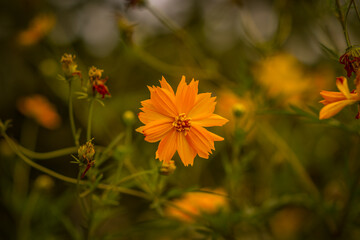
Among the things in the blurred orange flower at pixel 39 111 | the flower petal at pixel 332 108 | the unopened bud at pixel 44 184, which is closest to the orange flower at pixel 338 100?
the flower petal at pixel 332 108

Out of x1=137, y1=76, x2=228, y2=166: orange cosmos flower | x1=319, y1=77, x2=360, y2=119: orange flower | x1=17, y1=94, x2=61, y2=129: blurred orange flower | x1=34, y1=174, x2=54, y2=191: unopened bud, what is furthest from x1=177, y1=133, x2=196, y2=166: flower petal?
x1=17, y1=94, x2=61, y2=129: blurred orange flower

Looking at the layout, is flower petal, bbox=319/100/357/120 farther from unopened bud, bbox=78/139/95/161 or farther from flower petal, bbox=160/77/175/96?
unopened bud, bbox=78/139/95/161

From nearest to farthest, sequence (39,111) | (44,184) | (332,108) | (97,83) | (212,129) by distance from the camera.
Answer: (332,108), (97,83), (44,184), (39,111), (212,129)

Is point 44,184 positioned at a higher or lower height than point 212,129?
lower

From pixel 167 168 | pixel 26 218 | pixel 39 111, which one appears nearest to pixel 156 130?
pixel 167 168

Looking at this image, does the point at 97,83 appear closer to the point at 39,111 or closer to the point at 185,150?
the point at 185,150

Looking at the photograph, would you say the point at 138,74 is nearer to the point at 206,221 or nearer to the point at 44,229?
the point at 44,229
